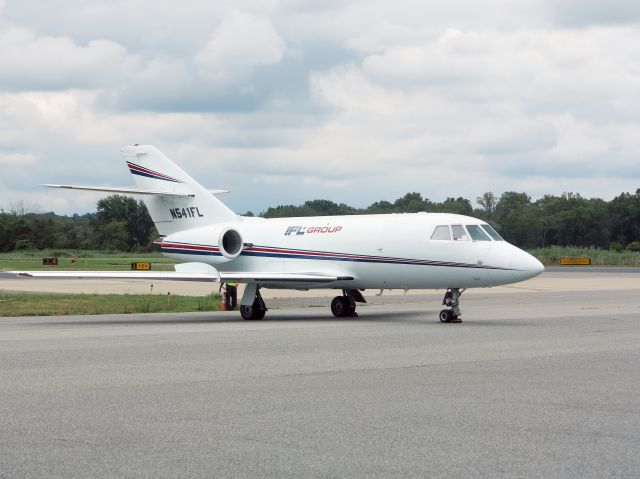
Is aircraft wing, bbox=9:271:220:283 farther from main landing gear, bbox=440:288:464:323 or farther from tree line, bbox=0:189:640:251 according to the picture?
tree line, bbox=0:189:640:251

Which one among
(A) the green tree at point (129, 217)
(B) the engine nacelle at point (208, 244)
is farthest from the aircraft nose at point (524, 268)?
(A) the green tree at point (129, 217)

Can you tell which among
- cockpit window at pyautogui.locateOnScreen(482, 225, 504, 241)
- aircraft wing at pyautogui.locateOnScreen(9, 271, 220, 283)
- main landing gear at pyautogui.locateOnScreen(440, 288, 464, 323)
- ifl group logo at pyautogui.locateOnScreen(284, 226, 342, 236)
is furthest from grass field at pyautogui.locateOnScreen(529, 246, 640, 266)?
aircraft wing at pyautogui.locateOnScreen(9, 271, 220, 283)

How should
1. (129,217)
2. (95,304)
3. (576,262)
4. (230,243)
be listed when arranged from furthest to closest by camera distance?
(129,217) < (576,262) < (95,304) < (230,243)

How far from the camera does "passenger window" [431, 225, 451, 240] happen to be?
24297 millimetres

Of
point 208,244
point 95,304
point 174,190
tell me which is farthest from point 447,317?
point 95,304

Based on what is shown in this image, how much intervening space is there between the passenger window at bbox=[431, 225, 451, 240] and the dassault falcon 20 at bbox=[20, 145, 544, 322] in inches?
1.1

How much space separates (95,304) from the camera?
31375 mm

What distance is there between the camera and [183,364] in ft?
46.6

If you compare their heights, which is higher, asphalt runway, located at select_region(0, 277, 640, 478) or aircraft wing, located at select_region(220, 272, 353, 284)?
aircraft wing, located at select_region(220, 272, 353, 284)

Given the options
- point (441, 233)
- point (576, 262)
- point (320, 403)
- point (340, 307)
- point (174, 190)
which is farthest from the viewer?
point (576, 262)

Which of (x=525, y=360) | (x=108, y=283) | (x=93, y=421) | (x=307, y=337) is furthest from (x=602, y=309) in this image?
(x=108, y=283)

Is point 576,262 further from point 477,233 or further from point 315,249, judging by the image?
point 477,233

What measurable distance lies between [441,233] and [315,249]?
4045 millimetres

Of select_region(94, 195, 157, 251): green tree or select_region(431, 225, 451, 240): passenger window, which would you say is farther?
select_region(94, 195, 157, 251): green tree
